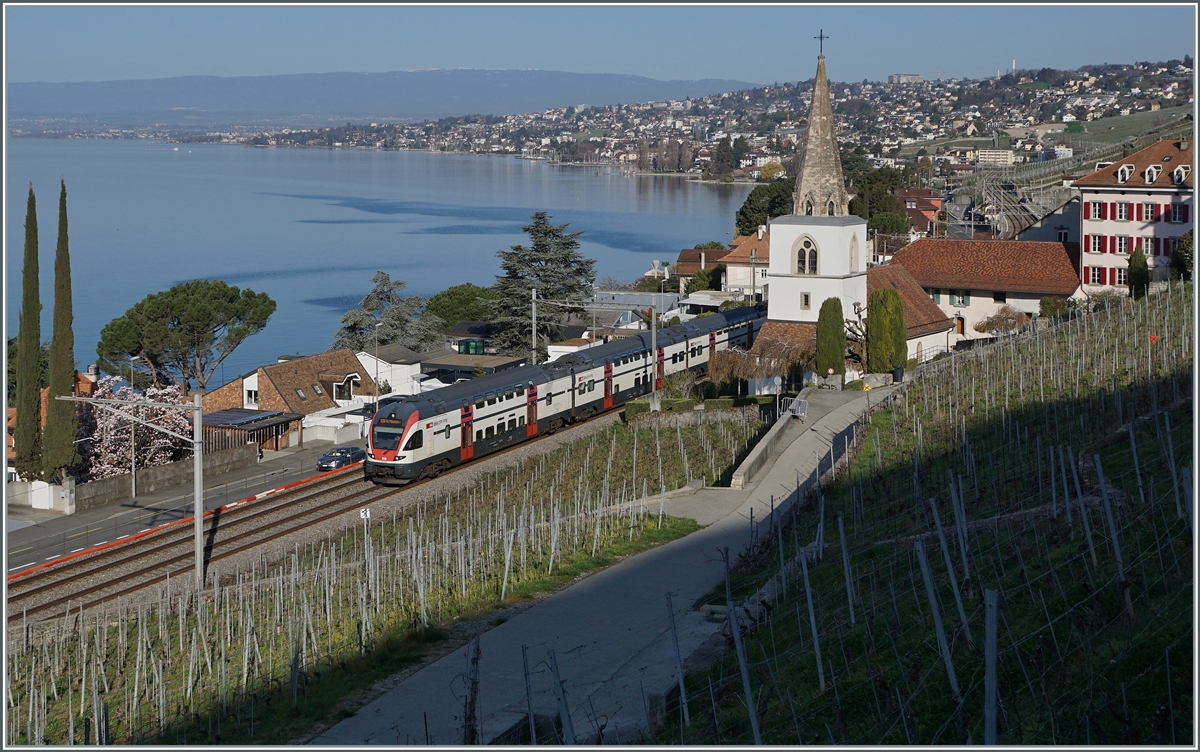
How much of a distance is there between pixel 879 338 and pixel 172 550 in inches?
1000

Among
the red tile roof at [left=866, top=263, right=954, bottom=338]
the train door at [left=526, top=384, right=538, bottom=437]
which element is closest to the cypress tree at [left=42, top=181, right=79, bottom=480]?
the train door at [left=526, top=384, right=538, bottom=437]

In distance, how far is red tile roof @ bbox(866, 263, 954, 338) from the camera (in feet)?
172

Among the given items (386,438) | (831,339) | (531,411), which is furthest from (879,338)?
(386,438)

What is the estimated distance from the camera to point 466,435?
37.6 m

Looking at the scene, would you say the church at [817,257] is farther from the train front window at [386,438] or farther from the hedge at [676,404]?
the train front window at [386,438]

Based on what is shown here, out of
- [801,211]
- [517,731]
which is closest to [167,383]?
[801,211]

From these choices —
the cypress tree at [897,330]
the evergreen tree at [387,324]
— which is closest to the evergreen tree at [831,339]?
the cypress tree at [897,330]

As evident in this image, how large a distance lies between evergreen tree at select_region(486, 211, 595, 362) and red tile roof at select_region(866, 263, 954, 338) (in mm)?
16953

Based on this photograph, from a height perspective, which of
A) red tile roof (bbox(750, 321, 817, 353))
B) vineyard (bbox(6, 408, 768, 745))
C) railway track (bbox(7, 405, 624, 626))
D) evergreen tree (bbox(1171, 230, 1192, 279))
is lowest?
railway track (bbox(7, 405, 624, 626))

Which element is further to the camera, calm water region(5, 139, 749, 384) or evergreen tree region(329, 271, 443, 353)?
calm water region(5, 139, 749, 384)

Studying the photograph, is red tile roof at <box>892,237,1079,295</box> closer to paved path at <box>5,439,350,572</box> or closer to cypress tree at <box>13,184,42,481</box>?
paved path at <box>5,439,350,572</box>

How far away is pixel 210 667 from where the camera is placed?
20.1m

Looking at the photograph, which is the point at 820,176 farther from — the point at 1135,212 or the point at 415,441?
the point at 415,441

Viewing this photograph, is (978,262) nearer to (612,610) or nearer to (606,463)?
(606,463)
